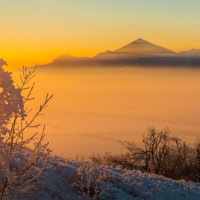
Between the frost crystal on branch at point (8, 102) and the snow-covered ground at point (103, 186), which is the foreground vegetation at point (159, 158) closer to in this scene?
the snow-covered ground at point (103, 186)

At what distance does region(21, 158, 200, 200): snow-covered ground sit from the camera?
23.0m

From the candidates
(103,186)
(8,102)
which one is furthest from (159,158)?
(8,102)

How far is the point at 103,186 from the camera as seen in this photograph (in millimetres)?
25141

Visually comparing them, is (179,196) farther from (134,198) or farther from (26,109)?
(26,109)

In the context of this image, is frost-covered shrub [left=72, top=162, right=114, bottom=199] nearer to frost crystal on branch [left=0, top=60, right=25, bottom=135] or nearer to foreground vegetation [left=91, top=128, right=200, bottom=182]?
frost crystal on branch [left=0, top=60, right=25, bottom=135]

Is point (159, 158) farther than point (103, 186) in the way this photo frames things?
Yes

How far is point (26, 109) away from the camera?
12281mm

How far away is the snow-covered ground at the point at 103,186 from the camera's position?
75.6 feet

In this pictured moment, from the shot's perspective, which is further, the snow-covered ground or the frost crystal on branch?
the snow-covered ground

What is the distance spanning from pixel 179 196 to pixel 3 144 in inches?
671

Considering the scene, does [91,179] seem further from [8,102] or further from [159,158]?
[159,158]

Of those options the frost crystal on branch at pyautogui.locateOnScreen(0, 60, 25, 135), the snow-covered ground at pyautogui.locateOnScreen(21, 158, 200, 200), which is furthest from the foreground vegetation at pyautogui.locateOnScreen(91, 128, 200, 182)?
the frost crystal on branch at pyautogui.locateOnScreen(0, 60, 25, 135)

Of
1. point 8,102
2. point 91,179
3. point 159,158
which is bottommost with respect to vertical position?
point 159,158

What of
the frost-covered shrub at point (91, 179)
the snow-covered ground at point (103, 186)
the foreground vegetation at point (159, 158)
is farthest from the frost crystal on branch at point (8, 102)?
the foreground vegetation at point (159, 158)
